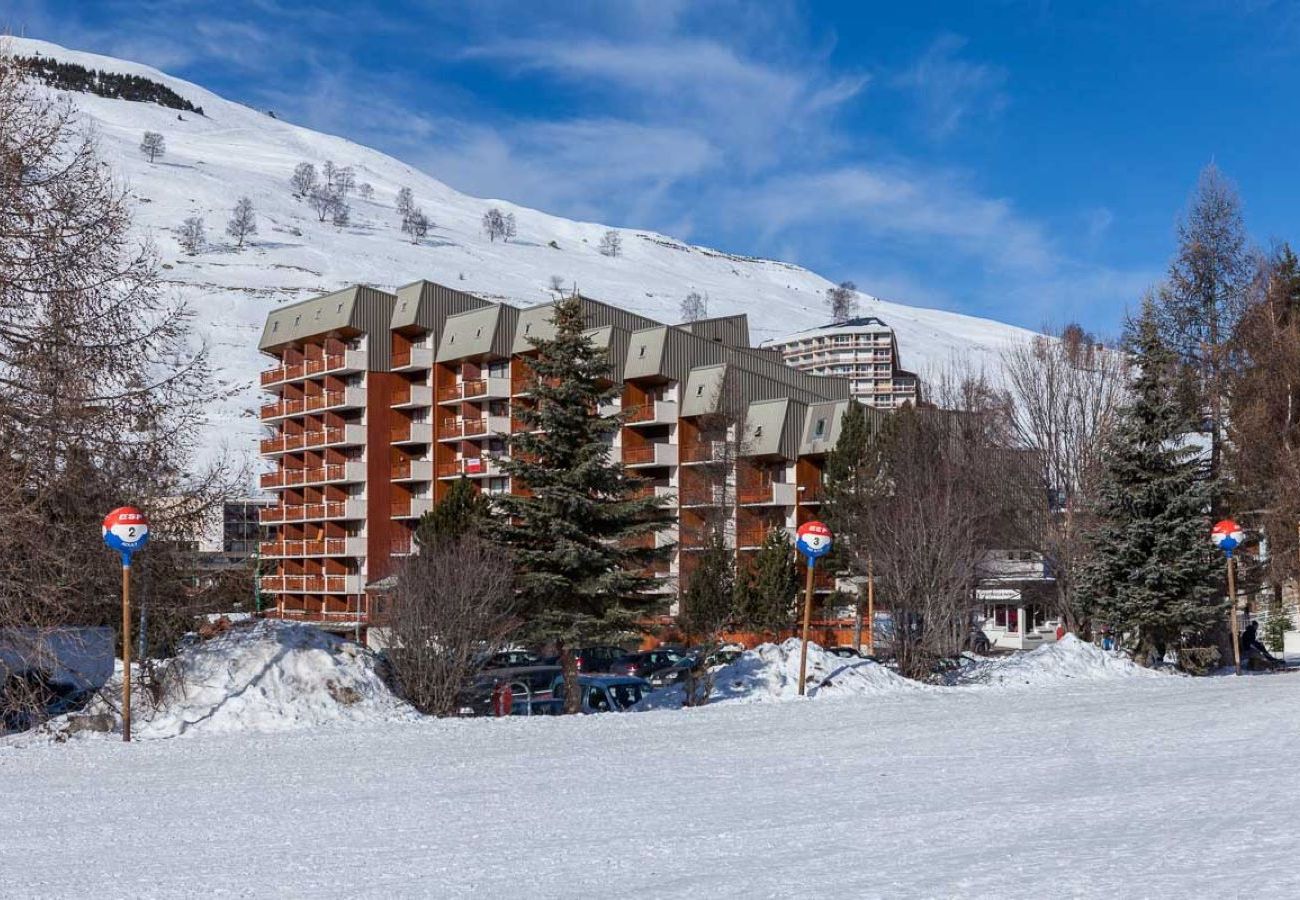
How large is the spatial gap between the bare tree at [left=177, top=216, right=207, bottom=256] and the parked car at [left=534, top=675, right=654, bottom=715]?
523 ft

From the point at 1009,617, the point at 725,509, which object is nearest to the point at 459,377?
the point at 725,509

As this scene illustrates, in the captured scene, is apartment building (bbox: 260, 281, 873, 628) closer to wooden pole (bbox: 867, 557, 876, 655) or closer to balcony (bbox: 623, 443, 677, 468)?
balcony (bbox: 623, 443, 677, 468)

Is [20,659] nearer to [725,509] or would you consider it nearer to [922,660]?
[922,660]

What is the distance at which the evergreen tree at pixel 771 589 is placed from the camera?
152 feet

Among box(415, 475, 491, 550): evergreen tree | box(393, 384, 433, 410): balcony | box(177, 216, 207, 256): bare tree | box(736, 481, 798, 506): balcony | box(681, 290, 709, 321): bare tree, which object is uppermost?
box(177, 216, 207, 256): bare tree

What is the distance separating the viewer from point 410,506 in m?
69.7

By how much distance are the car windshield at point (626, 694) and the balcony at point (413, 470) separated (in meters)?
44.9

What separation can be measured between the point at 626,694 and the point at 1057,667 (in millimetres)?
9502

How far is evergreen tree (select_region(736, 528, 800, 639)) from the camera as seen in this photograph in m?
46.2

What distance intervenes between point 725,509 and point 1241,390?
19436mm

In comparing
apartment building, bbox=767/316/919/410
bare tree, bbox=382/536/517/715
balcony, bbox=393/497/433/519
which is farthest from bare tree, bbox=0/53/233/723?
apartment building, bbox=767/316/919/410

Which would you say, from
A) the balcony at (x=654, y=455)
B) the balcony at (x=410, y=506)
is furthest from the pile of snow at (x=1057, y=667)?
the balcony at (x=410, y=506)

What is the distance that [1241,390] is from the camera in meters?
41.1

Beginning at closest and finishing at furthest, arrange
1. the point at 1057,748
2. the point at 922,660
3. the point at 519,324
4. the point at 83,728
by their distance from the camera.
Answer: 1. the point at 1057,748
2. the point at 83,728
3. the point at 922,660
4. the point at 519,324
